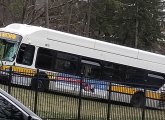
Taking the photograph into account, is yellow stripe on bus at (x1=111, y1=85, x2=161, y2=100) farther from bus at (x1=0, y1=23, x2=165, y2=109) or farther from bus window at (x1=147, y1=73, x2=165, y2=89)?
bus window at (x1=147, y1=73, x2=165, y2=89)

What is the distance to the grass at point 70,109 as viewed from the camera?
14445 millimetres

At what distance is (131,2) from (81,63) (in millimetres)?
50929

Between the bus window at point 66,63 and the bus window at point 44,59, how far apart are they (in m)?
0.37

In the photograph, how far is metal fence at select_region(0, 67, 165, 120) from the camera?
Result: 14.4 m

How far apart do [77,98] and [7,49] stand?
11.9 metres

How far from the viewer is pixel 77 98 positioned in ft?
49.5

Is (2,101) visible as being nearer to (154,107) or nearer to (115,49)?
(154,107)

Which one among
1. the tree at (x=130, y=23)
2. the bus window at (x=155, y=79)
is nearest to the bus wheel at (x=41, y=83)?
the bus window at (x=155, y=79)

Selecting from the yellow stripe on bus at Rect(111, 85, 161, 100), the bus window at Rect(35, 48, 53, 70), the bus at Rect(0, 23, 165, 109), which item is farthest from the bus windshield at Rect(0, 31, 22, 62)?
the yellow stripe on bus at Rect(111, 85, 161, 100)

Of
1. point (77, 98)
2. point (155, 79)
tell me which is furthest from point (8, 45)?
point (77, 98)

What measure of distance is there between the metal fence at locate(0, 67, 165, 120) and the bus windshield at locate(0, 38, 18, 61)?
10.5m

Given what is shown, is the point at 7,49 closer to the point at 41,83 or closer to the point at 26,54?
the point at 26,54

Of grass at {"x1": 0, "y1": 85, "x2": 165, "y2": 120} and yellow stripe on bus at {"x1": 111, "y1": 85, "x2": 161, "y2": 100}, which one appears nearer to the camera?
grass at {"x1": 0, "y1": 85, "x2": 165, "y2": 120}

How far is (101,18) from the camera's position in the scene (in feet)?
229
